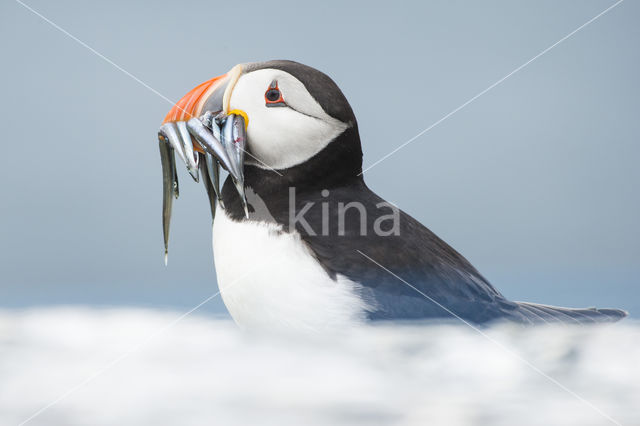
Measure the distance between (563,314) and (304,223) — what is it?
3.57 ft

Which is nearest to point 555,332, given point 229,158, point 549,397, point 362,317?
point 549,397

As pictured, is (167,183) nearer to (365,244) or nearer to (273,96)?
(273,96)

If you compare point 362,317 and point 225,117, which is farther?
point 225,117

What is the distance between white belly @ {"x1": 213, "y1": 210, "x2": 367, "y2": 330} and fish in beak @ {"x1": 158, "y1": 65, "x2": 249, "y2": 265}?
0.55ft

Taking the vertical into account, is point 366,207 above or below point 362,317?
above

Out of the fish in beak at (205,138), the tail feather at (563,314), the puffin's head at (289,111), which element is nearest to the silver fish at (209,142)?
the fish in beak at (205,138)

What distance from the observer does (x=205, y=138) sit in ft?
10.3

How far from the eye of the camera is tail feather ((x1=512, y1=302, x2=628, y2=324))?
10.4 feet

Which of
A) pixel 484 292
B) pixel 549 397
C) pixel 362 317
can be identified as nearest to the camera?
pixel 549 397

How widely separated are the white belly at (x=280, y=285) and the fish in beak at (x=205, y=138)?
17cm

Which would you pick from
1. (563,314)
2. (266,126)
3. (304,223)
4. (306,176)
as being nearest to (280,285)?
(304,223)

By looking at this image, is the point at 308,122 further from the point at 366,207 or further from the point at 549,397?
the point at 549,397

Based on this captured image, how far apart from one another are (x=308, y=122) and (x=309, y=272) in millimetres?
571

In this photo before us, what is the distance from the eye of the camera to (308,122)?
3.13 m
